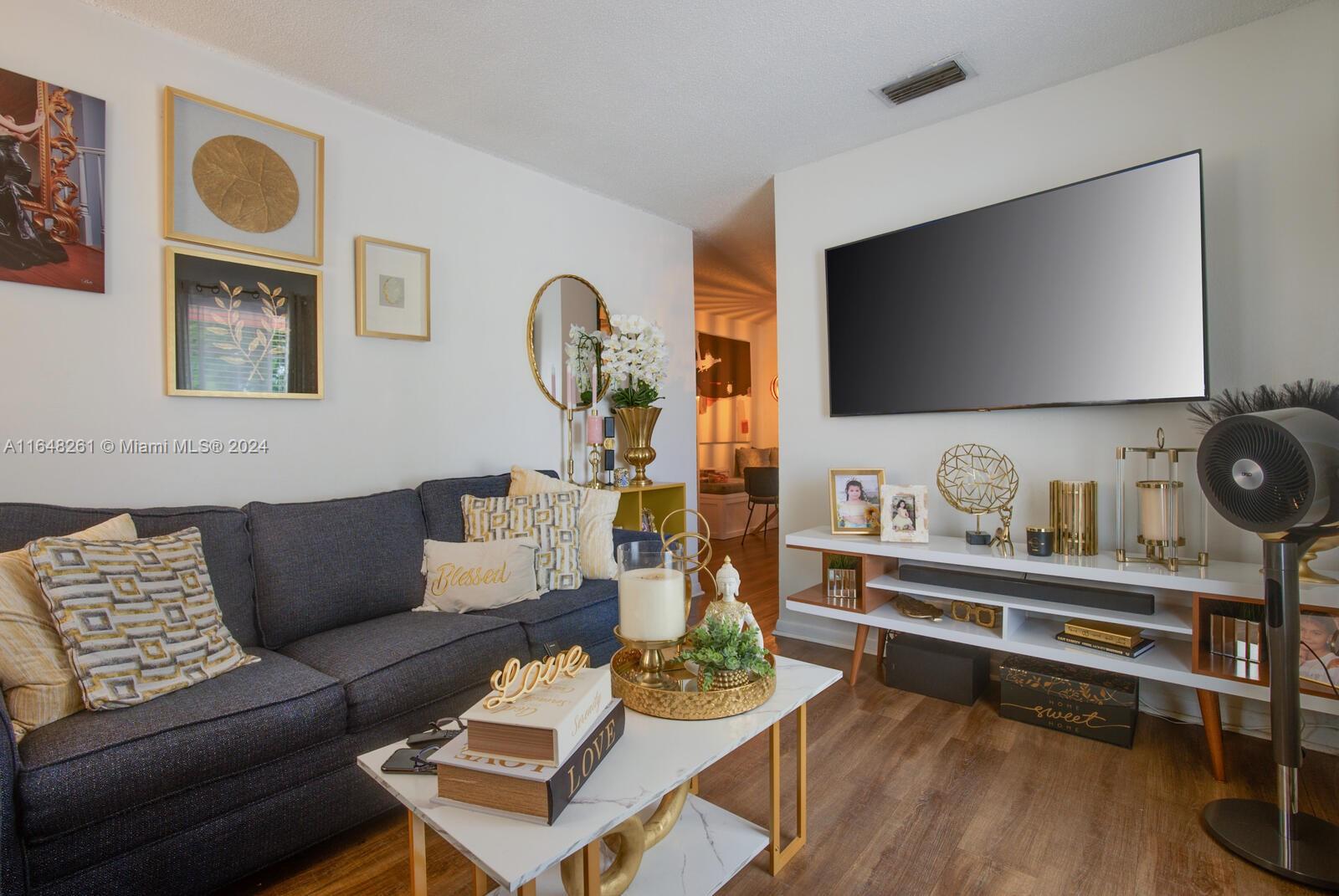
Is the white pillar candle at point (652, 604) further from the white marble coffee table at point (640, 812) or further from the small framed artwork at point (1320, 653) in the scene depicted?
the small framed artwork at point (1320, 653)

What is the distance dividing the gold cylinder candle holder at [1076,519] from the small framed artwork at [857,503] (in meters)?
0.70

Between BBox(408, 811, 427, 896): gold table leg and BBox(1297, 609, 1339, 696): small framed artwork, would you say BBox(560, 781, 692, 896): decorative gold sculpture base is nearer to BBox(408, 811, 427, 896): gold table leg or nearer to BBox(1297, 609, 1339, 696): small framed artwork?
BBox(408, 811, 427, 896): gold table leg

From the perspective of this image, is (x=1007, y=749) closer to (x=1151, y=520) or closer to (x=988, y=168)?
(x=1151, y=520)

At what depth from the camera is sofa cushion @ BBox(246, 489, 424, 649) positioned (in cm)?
204

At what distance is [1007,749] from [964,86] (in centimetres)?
256

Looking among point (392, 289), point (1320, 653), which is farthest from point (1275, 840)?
point (392, 289)

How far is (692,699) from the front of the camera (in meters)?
1.34

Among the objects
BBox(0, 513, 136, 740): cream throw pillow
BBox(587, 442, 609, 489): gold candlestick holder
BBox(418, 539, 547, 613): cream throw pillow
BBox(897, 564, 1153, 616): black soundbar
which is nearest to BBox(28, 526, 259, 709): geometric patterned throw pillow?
BBox(0, 513, 136, 740): cream throw pillow

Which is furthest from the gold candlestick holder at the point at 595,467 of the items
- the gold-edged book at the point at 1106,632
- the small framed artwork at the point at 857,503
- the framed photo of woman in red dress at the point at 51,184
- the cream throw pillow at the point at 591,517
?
the gold-edged book at the point at 1106,632

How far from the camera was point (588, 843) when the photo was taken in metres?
1.00

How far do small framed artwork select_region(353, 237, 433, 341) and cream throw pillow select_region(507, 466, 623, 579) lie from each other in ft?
2.62

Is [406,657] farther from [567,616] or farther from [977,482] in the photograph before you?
[977,482]

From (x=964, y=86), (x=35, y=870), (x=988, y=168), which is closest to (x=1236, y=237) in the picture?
(x=988, y=168)

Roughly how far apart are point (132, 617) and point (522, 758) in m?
1.22
